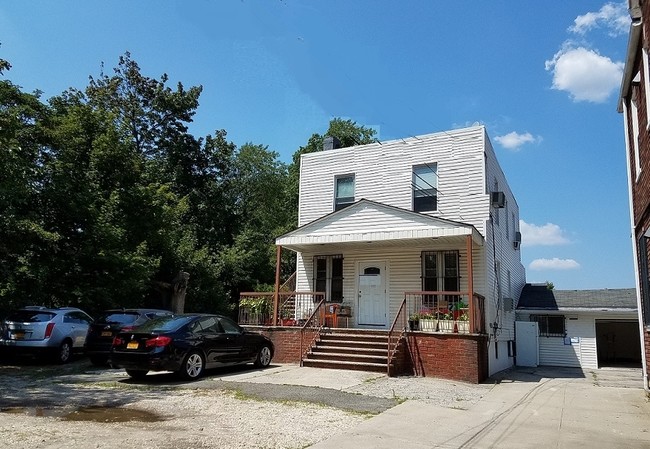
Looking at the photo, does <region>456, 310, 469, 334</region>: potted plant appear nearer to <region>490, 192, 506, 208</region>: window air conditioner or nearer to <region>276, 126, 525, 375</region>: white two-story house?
<region>276, 126, 525, 375</region>: white two-story house

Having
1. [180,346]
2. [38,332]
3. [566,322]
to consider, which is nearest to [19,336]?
[38,332]

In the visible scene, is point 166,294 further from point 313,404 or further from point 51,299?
point 313,404

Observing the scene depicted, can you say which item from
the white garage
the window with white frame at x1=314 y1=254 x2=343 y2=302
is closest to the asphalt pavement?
the window with white frame at x1=314 y1=254 x2=343 y2=302

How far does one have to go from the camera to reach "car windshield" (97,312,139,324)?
13219 mm

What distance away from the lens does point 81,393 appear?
891cm

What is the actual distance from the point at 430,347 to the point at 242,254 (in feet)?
61.0

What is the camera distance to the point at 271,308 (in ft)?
52.5

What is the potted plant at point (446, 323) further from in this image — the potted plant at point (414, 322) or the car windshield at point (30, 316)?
the car windshield at point (30, 316)

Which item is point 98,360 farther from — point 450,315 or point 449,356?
point 450,315

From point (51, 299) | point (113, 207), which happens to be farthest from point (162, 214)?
point (51, 299)

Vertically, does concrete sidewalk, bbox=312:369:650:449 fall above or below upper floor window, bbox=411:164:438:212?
below

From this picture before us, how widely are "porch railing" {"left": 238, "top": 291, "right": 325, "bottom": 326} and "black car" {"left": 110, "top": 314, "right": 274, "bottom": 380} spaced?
362cm

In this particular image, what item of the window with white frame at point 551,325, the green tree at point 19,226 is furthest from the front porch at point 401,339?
the window with white frame at point 551,325

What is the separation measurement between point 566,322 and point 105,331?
688 inches
